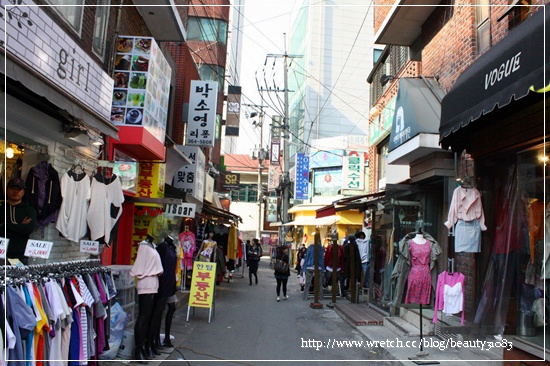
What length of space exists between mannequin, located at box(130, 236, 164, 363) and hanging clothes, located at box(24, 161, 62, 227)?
4.58ft

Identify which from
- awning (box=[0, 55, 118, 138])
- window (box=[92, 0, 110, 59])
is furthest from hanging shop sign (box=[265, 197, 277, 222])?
awning (box=[0, 55, 118, 138])

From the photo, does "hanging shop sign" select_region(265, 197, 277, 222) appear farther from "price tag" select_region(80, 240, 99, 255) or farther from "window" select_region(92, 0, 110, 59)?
"price tag" select_region(80, 240, 99, 255)

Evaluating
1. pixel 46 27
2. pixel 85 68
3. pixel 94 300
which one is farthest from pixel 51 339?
pixel 85 68

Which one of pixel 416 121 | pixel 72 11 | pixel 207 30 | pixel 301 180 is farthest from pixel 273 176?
pixel 72 11

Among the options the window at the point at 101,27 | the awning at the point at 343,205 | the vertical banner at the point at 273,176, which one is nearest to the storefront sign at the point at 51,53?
the window at the point at 101,27

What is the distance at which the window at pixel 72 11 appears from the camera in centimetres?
662

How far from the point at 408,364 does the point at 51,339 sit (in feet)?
16.2

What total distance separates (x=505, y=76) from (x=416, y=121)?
131 inches

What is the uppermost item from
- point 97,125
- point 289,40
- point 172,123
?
point 289,40

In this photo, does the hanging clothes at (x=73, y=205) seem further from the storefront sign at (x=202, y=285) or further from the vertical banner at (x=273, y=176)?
the vertical banner at (x=273, y=176)

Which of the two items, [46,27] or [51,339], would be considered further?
[46,27]

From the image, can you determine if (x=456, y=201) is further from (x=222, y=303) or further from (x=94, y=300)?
(x=222, y=303)

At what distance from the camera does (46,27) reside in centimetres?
566

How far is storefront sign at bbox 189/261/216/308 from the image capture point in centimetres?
995
